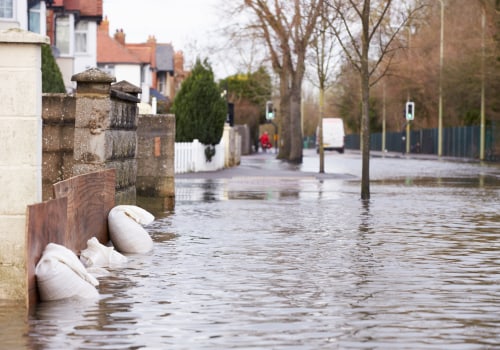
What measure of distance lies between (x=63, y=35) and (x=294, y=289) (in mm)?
51318

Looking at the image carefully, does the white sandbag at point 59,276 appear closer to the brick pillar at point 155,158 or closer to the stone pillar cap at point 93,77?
the stone pillar cap at point 93,77

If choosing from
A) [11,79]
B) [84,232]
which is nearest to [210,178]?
[84,232]

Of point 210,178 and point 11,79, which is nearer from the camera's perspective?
point 11,79

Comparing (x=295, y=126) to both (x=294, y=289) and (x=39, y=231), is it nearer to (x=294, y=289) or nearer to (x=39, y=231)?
(x=294, y=289)

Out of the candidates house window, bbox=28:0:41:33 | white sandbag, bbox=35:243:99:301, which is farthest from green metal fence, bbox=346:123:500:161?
white sandbag, bbox=35:243:99:301

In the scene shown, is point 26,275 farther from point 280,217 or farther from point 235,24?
point 235,24

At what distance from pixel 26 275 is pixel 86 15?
56893mm

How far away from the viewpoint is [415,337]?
878 cm

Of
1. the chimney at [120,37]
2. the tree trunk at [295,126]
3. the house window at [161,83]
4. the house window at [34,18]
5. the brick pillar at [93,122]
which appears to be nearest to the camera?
the brick pillar at [93,122]

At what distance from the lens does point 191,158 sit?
1714 inches

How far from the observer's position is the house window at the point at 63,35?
6119 centimetres

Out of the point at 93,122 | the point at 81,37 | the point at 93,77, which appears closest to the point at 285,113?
the point at 81,37

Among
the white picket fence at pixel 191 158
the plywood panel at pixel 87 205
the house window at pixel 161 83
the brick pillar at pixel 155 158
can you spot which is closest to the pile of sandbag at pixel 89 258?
the plywood panel at pixel 87 205

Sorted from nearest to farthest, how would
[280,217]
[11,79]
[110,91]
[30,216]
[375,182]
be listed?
1. [30,216]
2. [11,79]
3. [110,91]
4. [280,217]
5. [375,182]
